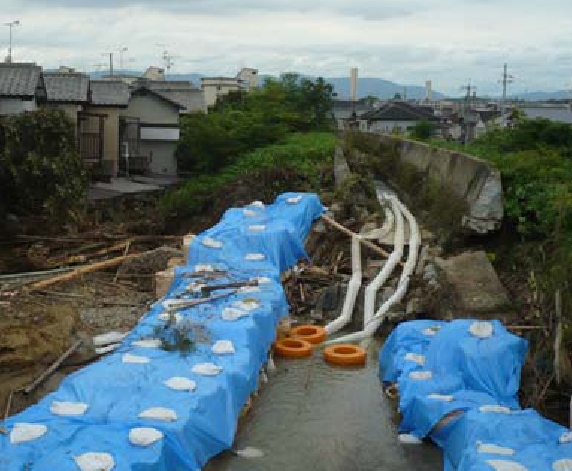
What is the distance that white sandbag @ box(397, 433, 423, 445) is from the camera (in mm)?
10328

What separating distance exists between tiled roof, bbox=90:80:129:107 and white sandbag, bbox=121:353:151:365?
26518mm

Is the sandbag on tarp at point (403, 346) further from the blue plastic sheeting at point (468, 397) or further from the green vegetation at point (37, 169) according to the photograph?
the green vegetation at point (37, 169)

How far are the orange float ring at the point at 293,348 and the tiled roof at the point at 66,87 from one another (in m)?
20.6

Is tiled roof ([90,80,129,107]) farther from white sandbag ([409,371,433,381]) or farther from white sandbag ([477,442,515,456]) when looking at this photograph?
white sandbag ([477,442,515,456])

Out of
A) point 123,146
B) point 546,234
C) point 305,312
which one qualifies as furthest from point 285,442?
point 123,146

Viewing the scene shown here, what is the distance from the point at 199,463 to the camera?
877 centimetres

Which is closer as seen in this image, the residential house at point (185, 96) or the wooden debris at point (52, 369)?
the wooden debris at point (52, 369)

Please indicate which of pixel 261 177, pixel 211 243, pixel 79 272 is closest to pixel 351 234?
pixel 211 243

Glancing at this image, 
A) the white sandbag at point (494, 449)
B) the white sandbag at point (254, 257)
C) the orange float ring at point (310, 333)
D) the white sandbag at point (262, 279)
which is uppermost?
the white sandbag at point (254, 257)

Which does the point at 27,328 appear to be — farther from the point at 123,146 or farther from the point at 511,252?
the point at 123,146

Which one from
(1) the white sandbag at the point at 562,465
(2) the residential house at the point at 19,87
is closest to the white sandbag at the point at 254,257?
(1) the white sandbag at the point at 562,465

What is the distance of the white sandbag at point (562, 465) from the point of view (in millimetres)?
7652

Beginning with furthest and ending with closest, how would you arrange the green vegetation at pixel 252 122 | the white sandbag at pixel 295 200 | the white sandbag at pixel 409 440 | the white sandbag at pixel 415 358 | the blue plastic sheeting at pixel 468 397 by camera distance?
the green vegetation at pixel 252 122, the white sandbag at pixel 295 200, the white sandbag at pixel 415 358, the white sandbag at pixel 409 440, the blue plastic sheeting at pixel 468 397

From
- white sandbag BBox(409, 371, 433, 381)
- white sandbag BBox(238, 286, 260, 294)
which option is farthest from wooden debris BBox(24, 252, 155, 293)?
white sandbag BBox(409, 371, 433, 381)
